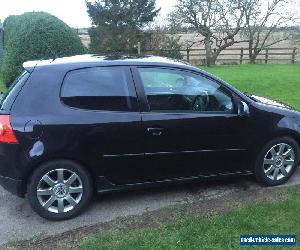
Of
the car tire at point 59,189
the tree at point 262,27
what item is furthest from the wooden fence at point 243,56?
the car tire at point 59,189

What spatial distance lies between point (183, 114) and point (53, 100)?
1.38 m

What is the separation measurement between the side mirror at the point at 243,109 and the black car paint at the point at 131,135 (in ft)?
0.12

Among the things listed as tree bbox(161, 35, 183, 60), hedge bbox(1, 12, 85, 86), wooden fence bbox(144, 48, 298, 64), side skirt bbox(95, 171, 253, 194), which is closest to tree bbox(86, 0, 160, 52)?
tree bbox(161, 35, 183, 60)

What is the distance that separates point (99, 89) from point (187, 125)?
1025mm

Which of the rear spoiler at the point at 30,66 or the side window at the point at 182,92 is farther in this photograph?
the side window at the point at 182,92

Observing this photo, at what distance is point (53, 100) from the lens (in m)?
4.15

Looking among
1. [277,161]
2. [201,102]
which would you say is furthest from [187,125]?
[277,161]

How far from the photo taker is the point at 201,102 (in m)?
4.64

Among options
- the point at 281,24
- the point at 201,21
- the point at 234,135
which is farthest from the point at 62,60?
the point at 281,24

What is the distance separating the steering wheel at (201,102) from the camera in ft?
15.1

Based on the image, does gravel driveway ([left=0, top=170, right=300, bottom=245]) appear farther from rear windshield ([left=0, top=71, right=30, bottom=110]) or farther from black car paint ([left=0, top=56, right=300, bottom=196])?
rear windshield ([left=0, top=71, right=30, bottom=110])

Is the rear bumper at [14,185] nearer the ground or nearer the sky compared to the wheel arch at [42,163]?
nearer the ground

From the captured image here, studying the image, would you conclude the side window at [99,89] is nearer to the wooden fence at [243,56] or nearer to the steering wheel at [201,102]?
the steering wheel at [201,102]

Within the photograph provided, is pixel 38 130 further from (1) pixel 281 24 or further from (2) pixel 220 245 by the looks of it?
(1) pixel 281 24
